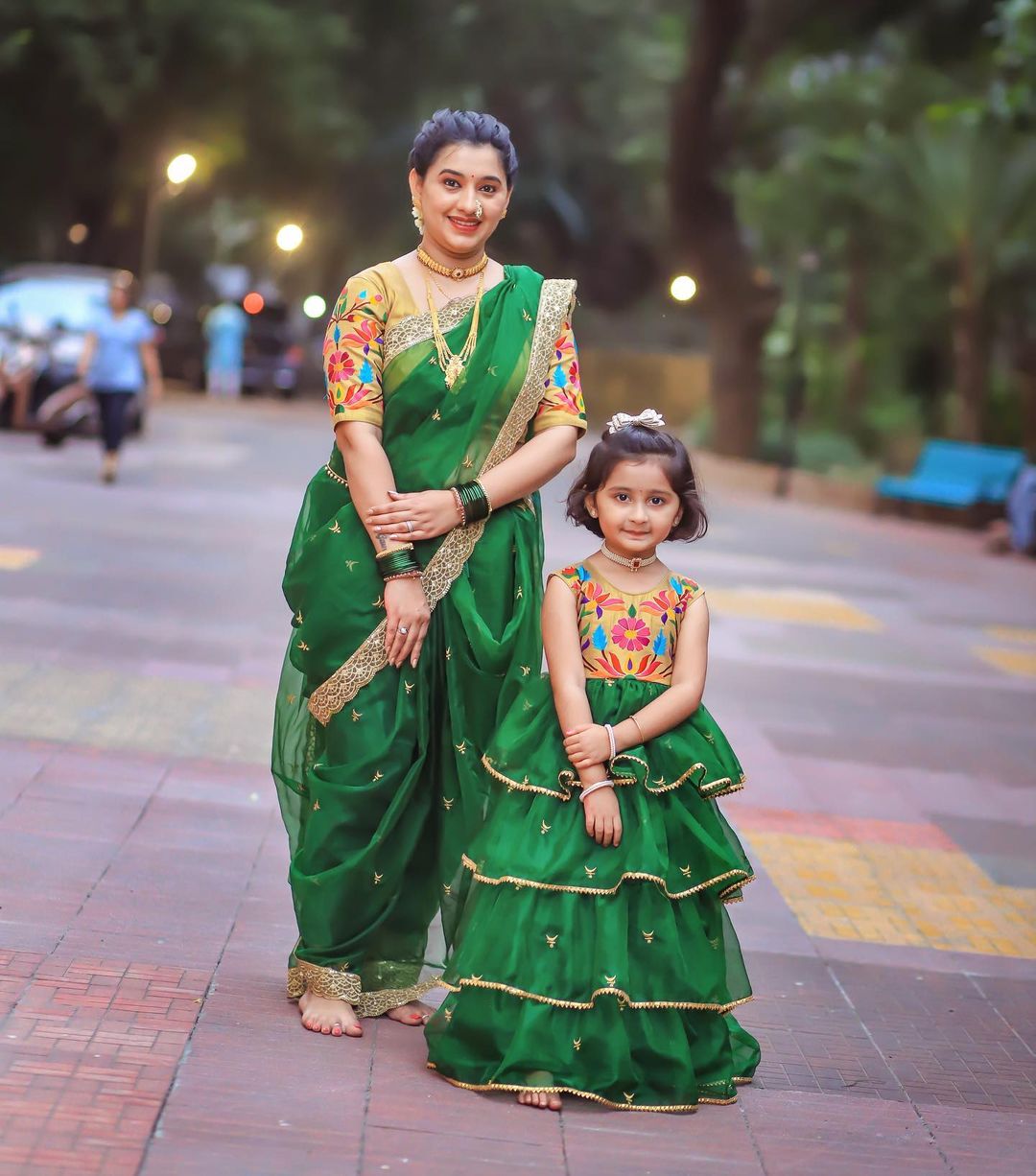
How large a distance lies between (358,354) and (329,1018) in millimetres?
1411

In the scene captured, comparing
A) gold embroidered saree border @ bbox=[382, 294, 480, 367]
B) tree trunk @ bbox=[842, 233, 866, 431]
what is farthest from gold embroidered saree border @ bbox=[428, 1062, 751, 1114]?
tree trunk @ bbox=[842, 233, 866, 431]

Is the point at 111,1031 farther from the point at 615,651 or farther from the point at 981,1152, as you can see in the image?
the point at 981,1152

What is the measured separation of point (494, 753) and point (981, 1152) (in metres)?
1.25

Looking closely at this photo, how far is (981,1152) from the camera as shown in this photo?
3.67m

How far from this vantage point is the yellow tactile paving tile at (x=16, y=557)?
1044 cm

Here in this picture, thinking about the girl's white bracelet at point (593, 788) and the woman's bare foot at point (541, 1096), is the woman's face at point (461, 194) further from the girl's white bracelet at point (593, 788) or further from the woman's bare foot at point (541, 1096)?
the woman's bare foot at point (541, 1096)

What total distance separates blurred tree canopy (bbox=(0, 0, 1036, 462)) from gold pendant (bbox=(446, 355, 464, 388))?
10975 mm

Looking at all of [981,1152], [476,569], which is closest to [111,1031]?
[476,569]

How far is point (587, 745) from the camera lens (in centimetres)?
370

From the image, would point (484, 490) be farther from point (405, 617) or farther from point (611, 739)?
point (611, 739)

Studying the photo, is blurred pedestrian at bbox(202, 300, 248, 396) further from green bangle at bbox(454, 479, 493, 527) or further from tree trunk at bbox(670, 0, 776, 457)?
green bangle at bbox(454, 479, 493, 527)

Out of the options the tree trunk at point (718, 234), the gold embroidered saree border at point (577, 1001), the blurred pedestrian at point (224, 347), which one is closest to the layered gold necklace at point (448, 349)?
the gold embroidered saree border at point (577, 1001)

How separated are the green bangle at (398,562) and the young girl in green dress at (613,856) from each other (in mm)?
299

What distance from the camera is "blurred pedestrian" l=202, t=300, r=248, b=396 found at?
31.4 metres
